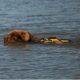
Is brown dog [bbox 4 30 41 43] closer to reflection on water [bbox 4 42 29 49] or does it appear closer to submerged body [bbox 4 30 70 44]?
submerged body [bbox 4 30 70 44]

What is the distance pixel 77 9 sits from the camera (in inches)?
1417

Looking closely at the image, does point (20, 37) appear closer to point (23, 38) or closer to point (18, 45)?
point (23, 38)

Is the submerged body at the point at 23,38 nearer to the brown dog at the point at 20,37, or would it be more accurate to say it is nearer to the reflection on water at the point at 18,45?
the brown dog at the point at 20,37

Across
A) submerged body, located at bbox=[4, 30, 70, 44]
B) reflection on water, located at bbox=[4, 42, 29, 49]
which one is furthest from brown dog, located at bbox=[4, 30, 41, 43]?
reflection on water, located at bbox=[4, 42, 29, 49]

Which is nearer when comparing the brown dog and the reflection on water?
the reflection on water

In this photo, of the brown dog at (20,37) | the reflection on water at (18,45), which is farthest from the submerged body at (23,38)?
the reflection on water at (18,45)

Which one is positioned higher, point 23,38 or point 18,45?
point 23,38

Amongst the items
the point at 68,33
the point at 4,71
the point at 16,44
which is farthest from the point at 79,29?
the point at 4,71

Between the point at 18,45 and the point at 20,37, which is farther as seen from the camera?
the point at 20,37

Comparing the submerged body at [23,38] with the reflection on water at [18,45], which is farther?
the submerged body at [23,38]

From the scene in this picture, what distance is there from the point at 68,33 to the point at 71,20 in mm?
6608

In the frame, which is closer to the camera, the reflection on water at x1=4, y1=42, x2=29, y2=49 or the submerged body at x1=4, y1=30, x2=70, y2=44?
the reflection on water at x1=4, y1=42, x2=29, y2=49

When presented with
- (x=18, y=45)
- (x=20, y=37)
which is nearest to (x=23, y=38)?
(x=20, y=37)

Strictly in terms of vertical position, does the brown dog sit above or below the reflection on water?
above
